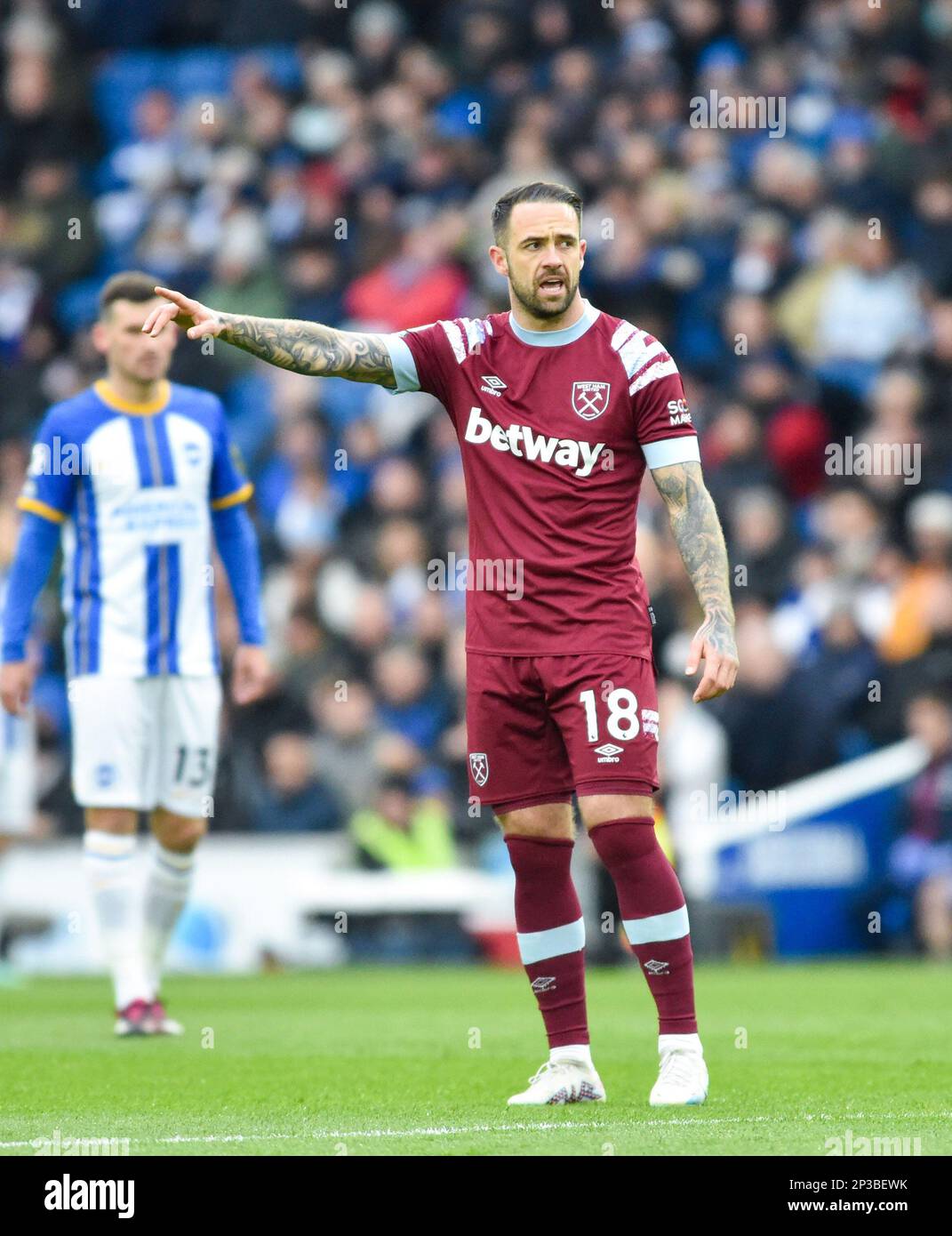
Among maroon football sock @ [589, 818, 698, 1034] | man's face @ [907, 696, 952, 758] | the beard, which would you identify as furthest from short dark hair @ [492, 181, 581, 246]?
man's face @ [907, 696, 952, 758]

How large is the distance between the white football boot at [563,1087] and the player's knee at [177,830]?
278 centimetres

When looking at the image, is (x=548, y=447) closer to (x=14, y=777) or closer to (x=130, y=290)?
(x=130, y=290)

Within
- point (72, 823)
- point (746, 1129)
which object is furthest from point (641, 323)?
point (746, 1129)

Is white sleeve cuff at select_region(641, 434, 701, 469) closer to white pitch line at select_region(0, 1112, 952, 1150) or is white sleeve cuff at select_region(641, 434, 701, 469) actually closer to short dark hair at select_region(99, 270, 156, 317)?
white pitch line at select_region(0, 1112, 952, 1150)

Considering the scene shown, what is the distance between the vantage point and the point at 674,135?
57.1ft

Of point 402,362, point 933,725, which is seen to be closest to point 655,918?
point 402,362

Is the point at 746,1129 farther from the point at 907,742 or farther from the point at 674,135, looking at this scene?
the point at 674,135

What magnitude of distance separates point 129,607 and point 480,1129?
11.8 feet

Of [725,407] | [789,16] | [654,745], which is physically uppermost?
[789,16]

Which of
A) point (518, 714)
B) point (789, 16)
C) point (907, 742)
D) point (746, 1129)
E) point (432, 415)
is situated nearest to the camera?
point (746, 1129)

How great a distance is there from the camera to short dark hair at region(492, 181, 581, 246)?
637 cm

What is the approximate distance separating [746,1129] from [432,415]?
11.2 meters

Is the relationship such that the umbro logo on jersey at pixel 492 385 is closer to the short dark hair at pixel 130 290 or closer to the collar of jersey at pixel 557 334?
the collar of jersey at pixel 557 334

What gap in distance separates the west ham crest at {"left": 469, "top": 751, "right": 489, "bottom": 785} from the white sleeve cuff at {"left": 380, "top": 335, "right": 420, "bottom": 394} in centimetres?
106
